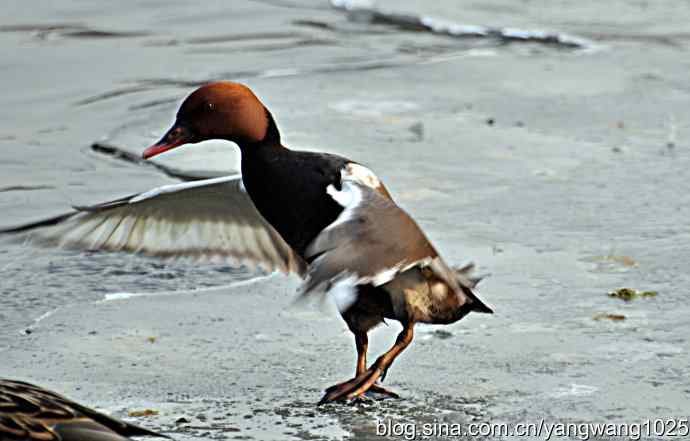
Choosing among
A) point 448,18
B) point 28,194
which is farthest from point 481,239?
point 448,18

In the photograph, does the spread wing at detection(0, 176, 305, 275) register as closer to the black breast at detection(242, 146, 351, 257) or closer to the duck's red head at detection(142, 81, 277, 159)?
the duck's red head at detection(142, 81, 277, 159)

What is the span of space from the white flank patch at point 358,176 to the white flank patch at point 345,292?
0.32 meters

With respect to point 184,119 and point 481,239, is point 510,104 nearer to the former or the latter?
point 481,239

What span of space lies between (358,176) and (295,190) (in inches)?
7.5

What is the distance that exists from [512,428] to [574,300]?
4.09ft

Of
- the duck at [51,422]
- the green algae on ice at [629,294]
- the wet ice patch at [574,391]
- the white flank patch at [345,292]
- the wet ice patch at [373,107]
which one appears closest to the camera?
the duck at [51,422]

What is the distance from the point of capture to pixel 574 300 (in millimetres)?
5105

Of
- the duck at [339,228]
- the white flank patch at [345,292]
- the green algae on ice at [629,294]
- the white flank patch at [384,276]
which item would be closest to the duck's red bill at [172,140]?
the duck at [339,228]

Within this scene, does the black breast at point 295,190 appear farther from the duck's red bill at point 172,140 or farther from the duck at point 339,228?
the duck's red bill at point 172,140

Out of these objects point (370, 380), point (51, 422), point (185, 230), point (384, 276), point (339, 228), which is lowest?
point (370, 380)

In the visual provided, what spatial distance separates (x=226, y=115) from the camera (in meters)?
4.43

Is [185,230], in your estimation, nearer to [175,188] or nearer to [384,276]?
[175,188]

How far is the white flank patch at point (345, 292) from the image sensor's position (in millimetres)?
3894

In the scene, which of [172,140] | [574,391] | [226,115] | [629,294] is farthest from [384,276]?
[629,294]
